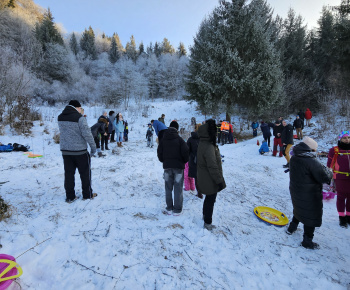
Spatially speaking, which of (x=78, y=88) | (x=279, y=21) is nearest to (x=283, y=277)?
(x=279, y=21)

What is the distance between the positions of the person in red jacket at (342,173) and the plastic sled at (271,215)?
1073 millimetres

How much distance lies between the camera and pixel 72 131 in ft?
12.2

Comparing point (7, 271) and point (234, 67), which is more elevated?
point (234, 67)

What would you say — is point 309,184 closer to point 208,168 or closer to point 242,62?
point 208,168

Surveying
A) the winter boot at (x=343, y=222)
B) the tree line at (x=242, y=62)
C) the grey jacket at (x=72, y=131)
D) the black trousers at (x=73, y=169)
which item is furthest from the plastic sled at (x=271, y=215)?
the tree line at (x=242, y=62)

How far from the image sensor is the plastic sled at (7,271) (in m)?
1.85

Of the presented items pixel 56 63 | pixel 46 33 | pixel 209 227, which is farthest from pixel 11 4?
pixel 209 227

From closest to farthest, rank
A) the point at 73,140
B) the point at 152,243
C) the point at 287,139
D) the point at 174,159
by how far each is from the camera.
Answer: the point at 152,243
the point at 174,159
the point at 73,140
the point at 287,139

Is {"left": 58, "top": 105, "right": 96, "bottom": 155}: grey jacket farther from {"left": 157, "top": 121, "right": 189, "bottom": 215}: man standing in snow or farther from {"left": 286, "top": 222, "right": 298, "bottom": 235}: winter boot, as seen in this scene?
{"left": 286, "top": 222, "right": 298, "bottom": 235}: winter boot

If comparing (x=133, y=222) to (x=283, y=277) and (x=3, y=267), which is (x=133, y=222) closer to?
(x=3, y=267)

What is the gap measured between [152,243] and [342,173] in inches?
149

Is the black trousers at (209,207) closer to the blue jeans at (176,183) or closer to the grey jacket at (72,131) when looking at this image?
the blue jeans at (176,183)

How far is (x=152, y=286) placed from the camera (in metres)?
2.21

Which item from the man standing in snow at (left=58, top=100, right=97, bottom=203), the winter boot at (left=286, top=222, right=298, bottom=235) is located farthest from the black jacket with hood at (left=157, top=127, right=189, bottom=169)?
the winter boot at (left=286, top=222, right=298, bottom=235)
